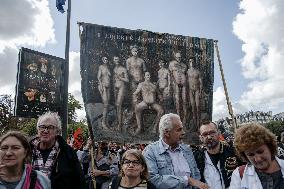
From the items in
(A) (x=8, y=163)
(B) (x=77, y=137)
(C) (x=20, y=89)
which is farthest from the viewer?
(B) (x=77, y=137)

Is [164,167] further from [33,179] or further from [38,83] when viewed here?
[38,83]

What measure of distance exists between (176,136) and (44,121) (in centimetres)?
156

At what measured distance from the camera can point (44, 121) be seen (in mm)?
4562

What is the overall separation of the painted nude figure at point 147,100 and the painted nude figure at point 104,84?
28.4 inches

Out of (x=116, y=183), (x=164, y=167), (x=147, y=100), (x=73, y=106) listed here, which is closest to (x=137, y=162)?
(x=116, y=183)

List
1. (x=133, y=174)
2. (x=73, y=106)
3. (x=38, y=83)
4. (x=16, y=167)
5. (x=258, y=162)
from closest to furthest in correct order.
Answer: (x=258, y=162) → (x=16, y=167) → (x=133, y=174) → (x=38, y=83) → (x=73, y=106)

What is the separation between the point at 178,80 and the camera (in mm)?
9492

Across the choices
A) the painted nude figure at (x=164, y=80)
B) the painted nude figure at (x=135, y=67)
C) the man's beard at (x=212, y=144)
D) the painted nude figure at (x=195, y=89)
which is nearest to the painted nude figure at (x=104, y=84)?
the painted nude figure at (x=135, y=67)

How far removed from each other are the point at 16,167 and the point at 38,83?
631 cm

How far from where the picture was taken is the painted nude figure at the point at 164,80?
9281 mm

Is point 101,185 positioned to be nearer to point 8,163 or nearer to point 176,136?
point 176,136

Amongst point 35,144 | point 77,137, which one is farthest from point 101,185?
point 35,144

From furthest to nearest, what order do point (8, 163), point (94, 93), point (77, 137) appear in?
point (77, 137) → point (94, 93) → point (8, 163)

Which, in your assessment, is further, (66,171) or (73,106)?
(73,106)
